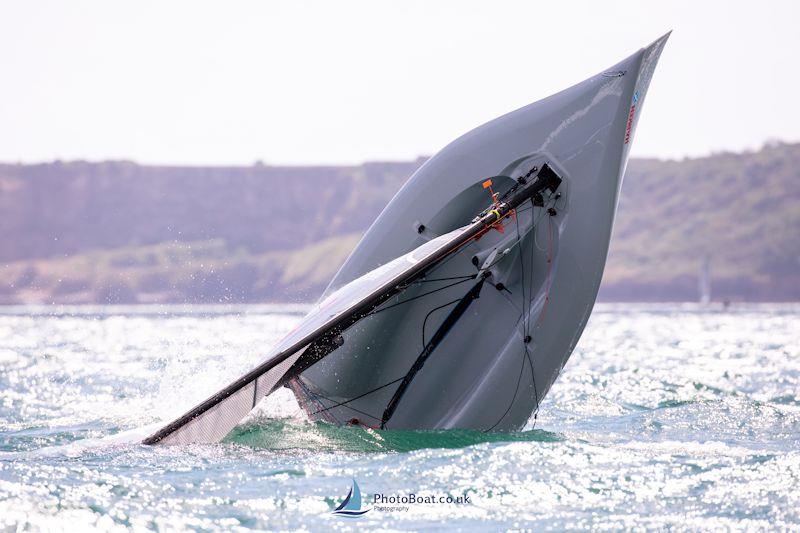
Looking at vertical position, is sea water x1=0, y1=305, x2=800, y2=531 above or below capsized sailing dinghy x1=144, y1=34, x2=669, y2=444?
below

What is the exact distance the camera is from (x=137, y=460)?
8.70 m

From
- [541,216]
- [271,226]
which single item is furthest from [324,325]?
[271,226]

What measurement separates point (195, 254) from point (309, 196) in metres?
13.8

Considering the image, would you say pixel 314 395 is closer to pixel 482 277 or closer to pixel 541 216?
pixel 482 277

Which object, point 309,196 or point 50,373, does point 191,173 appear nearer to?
point 309,196

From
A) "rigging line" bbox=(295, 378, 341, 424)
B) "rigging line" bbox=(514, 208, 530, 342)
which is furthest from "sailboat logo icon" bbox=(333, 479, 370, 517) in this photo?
"rigging line" bbox=(295, 378, 341, 424)

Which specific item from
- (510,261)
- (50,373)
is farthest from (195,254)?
(510,261)

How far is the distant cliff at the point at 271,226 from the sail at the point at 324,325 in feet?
299

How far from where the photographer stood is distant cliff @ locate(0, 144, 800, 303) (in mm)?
102688

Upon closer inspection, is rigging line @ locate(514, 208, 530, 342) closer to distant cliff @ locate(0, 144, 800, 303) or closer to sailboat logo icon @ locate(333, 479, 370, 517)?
sailboat logo icon @ locate(333, 479, 370, 517)

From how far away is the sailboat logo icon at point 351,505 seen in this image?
7121 millimetres

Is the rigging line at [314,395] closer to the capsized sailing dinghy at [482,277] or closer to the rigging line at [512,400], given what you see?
the capsized sailing dinghy at [482,277]

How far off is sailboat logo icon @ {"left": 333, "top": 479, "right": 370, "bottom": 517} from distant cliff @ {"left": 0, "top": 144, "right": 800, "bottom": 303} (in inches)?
3697

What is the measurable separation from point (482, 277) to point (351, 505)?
3971mm
